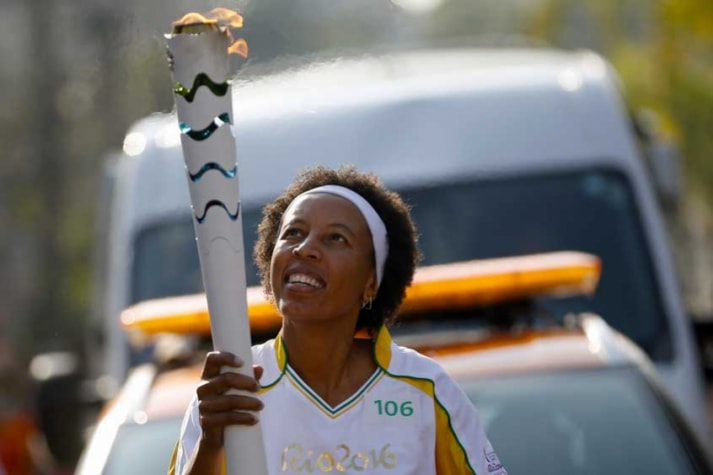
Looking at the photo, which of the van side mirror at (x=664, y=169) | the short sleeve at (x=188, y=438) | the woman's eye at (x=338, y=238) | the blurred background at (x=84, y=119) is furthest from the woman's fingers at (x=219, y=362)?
the blurred background at (x=84, y=119)

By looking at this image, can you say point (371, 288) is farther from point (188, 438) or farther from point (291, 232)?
point (188, 438)

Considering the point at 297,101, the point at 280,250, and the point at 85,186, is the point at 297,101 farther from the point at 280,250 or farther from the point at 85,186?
the point at 85,186

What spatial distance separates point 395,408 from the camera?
3225 mm

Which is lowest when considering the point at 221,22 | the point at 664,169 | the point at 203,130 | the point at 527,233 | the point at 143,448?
the point at 664,169

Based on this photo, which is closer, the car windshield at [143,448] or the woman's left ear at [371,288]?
the woman's left ear at [371,288]

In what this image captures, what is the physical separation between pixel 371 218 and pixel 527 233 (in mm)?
3344

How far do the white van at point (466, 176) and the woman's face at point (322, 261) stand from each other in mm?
2894

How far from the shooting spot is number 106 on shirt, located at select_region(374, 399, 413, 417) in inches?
127

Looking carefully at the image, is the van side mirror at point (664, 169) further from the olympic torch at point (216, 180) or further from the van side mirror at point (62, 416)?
the olympic torch at point (216, 180)

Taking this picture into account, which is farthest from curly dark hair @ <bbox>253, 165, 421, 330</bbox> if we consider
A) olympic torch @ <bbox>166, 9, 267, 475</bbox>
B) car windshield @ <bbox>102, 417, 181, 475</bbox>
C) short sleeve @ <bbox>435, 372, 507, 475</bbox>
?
car windshield @ <bbox>102, 417, 181, 475</bbox>

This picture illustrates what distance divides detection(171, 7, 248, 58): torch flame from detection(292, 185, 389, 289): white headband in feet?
1.25

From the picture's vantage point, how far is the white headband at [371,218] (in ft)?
10.9

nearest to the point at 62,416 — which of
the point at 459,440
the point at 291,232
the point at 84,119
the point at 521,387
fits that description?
the point at 521,387

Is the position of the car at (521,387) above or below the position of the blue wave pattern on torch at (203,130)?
below
